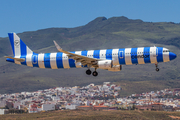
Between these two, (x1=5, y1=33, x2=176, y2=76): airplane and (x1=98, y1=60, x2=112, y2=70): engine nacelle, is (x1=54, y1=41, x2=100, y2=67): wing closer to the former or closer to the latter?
(x1=5, y1=33, x2=176, y2=76): airplane

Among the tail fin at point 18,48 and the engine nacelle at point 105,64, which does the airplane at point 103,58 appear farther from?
the tail fin at point 18,48

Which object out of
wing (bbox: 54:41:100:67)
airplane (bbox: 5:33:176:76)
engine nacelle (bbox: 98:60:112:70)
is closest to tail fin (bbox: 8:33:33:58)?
airplane (bbox: 5:33:176:76)

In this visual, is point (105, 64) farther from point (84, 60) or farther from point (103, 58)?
point (84, 60)

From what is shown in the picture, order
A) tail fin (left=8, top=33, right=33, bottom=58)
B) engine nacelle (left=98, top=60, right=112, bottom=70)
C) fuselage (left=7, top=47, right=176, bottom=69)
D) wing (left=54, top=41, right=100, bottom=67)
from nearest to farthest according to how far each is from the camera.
A: fuselage (left=7, top=47, right=176, bottom=69)
engine nacelle (left=98, top=60, right=112, bottom=70)
wing (left=54, top=41, right=100, bottom=67)
tail fin (left=8, top=33, right=33, bottom=58)

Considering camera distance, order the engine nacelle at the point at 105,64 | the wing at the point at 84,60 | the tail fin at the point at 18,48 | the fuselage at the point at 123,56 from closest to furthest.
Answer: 1. the fuselage at the point at 123,56
2. the engine nacelle at the point at 105,64
3. the wing at the point at 84,60
4. the tail fin at the point at 18,48

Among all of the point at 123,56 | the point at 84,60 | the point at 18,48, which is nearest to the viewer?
the point at 123,56

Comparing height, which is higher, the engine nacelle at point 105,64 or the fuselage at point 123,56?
the fuselage at point 123,56

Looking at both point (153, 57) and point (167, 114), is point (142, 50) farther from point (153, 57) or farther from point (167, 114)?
point (167, 114)

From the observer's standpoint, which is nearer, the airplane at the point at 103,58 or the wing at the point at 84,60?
the airplane at the point at 103,58

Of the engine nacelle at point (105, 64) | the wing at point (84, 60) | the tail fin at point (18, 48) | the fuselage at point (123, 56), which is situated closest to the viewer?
the fuselage at point (123, 56)

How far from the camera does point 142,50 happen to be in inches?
2199

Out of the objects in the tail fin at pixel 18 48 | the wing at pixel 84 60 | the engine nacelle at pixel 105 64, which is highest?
the tail fin at pixel 18 48

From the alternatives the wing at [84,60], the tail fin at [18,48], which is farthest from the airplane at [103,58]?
the tail fin at [18,48]

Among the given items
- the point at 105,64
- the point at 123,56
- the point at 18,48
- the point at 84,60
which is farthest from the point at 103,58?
the point at 18,48
